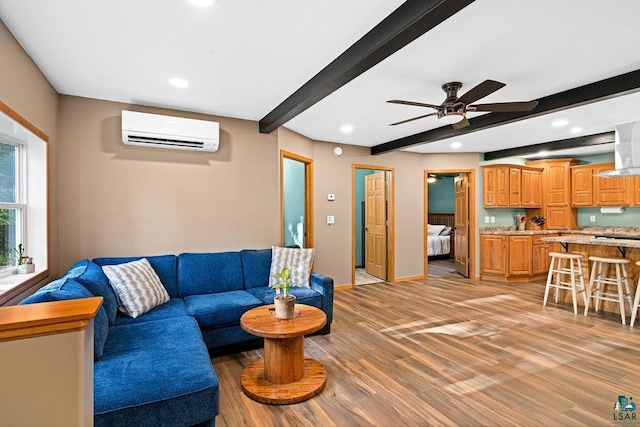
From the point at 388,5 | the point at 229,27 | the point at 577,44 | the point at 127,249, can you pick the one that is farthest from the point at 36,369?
the point at 577,44

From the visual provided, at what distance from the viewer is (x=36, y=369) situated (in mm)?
1046

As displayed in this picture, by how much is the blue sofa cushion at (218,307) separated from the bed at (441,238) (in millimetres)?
5776

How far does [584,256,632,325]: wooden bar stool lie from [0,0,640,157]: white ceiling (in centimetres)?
179

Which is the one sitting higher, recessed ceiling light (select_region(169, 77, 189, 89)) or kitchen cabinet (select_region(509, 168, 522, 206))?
recessed ceiling light (select_region(169, 77, 189, 89))

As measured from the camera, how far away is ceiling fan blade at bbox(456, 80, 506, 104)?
234 cm

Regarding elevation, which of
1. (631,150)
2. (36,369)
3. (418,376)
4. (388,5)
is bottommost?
(418,376)

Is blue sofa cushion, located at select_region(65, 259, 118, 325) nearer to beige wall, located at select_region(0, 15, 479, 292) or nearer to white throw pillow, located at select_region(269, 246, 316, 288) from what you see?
beige wall, located at select_region(0, 15, 479, 292)

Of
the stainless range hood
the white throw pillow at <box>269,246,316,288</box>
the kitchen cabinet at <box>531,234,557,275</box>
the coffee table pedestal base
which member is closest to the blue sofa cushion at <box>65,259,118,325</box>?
the coffee table pedestal base

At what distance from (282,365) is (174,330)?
804 millimetres

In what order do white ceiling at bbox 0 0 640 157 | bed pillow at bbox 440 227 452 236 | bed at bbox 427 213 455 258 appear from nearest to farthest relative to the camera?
white ceiling at bbox 0 0 640 157 < bed at bbox 427 213 455 258 < bed pillow at bbox 440 227 452 236

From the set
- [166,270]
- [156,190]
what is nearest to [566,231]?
[166,270]

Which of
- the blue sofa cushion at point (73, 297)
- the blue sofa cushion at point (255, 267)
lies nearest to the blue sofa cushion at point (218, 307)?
the blue sofa cushion at point (255, 267)

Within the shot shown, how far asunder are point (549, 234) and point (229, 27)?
6.60 meters

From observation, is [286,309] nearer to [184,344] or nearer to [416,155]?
[184,344]
